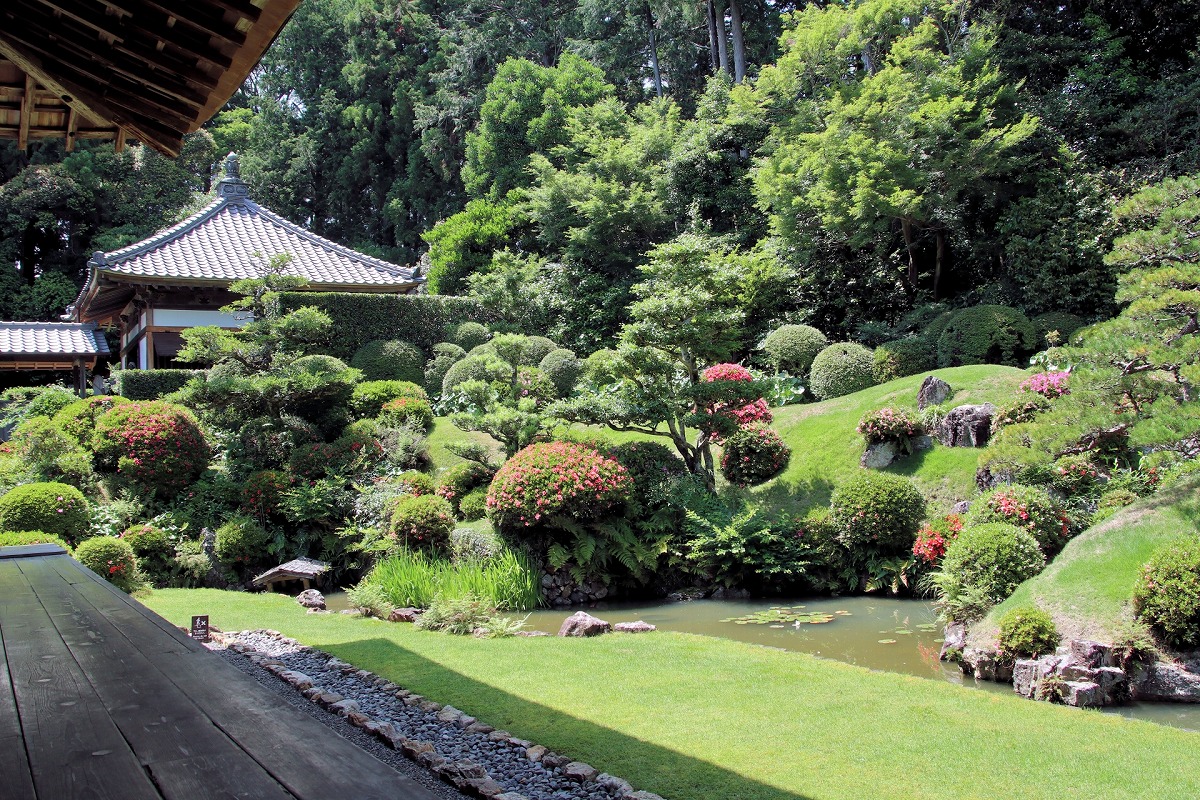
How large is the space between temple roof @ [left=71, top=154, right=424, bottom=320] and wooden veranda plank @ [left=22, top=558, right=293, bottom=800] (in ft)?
46.8

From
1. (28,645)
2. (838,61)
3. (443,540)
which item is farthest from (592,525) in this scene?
(838,61)

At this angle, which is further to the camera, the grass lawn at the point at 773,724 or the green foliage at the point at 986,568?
the green foliage at the point at 986,568

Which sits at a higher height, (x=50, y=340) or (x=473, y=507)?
(x=50, y=340)

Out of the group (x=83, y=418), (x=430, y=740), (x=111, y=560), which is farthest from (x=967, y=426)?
(x=83, y=418)

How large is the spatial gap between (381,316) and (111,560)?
10390mm

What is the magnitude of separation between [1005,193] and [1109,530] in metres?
11.8

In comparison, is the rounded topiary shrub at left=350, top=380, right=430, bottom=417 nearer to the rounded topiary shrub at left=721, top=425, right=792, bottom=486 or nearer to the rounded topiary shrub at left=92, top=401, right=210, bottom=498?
the rounded topiary shrub at left=92, top=401, right=210, bottom=498

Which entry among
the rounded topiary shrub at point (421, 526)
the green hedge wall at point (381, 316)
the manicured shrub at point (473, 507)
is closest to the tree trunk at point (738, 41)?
the green hedge wall at point (381, 316)

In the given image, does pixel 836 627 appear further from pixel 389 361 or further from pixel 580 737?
pixel 389 361

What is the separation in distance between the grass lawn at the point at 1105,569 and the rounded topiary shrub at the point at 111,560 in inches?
357

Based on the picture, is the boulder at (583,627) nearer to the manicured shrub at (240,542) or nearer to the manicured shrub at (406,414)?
the manicured shrub at (240,542)

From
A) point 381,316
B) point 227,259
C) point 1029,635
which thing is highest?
point 227,259

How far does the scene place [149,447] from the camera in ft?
39.7

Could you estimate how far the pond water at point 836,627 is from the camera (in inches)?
273
